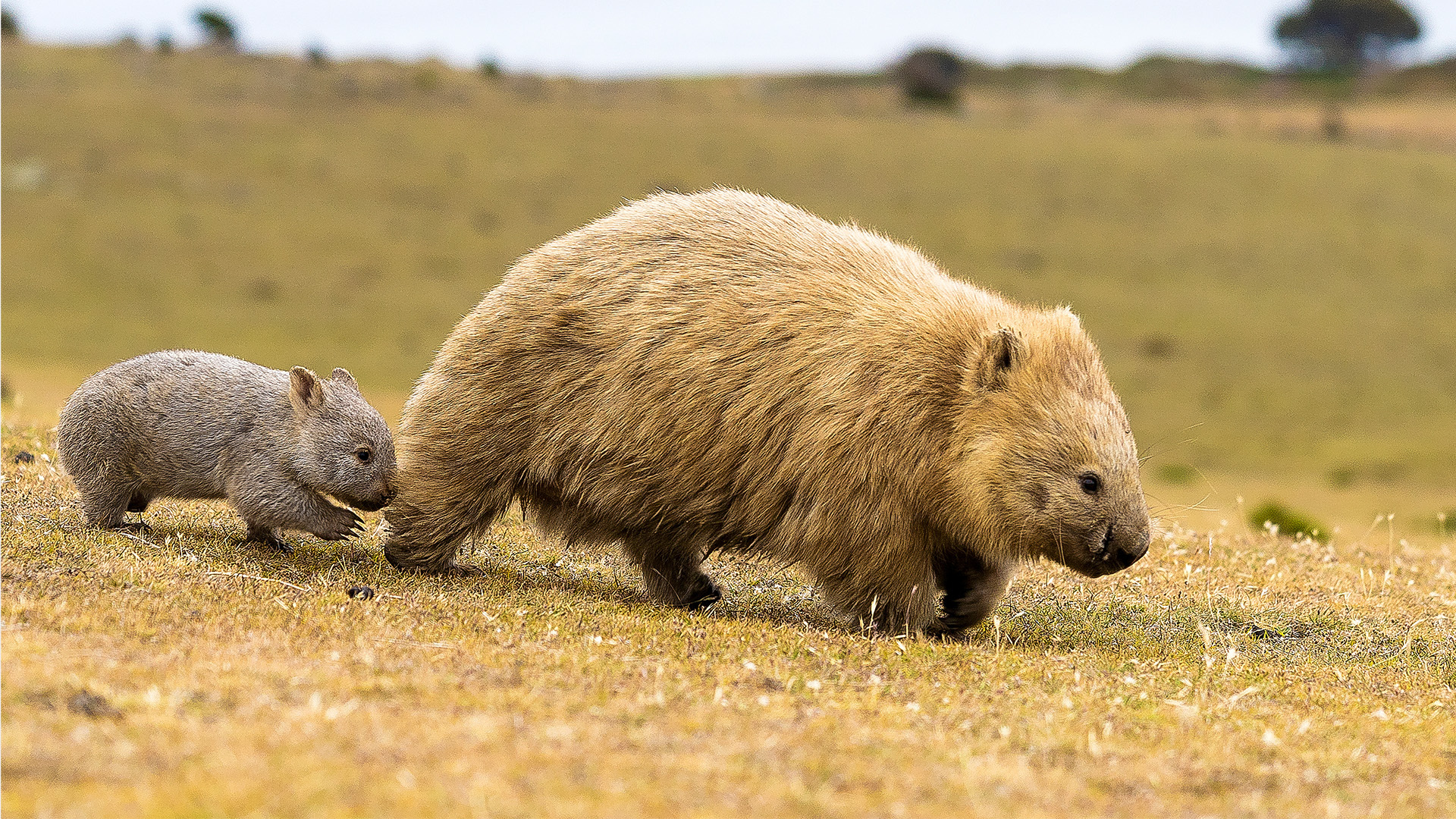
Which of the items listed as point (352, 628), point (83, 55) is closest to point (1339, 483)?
point (352, 628)

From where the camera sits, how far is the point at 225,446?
8727mm

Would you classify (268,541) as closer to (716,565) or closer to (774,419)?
(716,565)

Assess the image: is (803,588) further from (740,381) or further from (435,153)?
(435,153)

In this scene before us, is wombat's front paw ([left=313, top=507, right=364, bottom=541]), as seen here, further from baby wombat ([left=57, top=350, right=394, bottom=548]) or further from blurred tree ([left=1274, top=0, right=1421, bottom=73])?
blurred tree ([left=1274, top=0, right=1421, bottom=73])

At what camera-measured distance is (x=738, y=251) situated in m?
8.86

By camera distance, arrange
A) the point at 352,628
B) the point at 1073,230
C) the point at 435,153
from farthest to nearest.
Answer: the point at 435,153 → the point at 1073,230 → the point at 352,628

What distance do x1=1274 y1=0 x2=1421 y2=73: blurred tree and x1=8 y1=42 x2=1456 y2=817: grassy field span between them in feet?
89.0

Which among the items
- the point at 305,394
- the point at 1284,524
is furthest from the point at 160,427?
the point at 1284,524

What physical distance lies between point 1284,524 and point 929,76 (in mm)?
70074

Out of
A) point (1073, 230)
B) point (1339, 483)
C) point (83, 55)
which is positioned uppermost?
point (83, 55)

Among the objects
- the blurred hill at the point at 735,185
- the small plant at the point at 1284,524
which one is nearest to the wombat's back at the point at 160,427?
the small plant at the point at 1284,524

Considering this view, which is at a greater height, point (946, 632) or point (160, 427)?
point (160, 427)

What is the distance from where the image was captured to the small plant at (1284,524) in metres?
13.8

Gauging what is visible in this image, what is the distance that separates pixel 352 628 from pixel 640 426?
91.6 inches
